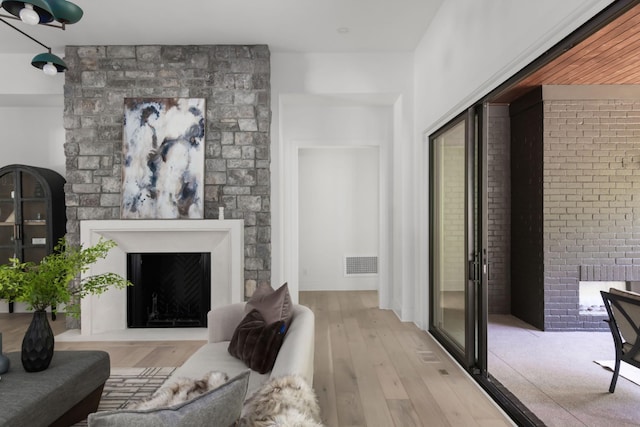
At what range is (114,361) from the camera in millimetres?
3453

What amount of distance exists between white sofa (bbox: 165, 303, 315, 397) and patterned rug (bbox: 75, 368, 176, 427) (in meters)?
0.61

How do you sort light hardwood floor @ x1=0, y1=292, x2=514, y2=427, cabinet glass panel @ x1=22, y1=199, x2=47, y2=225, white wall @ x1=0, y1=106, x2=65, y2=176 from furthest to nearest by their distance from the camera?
white wall @ x1=0, y1=106, x2=65, y2=176
cabinet glass panel @ x1=22, y1=199, x2=47, y2=225
light hardwood floor @ x1=0, y1=292, x2=514, y2=427

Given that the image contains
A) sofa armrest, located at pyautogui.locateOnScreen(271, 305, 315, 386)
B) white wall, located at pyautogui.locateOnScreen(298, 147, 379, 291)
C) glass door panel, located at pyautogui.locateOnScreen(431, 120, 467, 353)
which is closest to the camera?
sofa armrest, located at pyautogui.locateOnScreen(271, 305, 315, 386)

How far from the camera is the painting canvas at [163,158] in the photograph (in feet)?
14.0

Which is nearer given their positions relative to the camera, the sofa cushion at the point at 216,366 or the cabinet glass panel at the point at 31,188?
the sofa cushion at the point at 216,366

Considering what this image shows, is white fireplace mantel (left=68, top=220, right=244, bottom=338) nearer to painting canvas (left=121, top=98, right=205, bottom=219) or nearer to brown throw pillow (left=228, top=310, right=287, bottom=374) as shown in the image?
painting canvas (left=121, top=98, right=205, bottom=219)

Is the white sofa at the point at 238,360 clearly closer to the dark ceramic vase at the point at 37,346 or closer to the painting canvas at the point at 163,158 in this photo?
the dark ceramic vase at the point at 37,346

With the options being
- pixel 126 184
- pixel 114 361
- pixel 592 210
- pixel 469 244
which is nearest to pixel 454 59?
pixel 469 244

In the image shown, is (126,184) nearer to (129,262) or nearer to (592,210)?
(129,262)

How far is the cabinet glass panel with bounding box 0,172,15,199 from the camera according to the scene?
4.77 meters

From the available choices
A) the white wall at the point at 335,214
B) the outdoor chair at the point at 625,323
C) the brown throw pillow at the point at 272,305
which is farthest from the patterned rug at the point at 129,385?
the white wall at the point at 335,214

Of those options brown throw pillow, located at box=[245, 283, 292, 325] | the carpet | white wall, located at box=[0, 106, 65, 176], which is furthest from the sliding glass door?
white wall, located at box=[0, 106, 65, 176]

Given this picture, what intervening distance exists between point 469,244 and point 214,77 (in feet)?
10.2

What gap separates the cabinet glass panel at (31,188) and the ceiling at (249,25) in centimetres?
141
